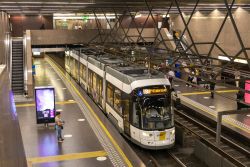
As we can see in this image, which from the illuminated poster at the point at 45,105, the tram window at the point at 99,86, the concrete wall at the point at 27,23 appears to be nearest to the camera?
the illuminated poster at the point at 45,105

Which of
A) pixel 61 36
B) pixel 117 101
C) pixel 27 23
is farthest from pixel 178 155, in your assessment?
pixel 27 23

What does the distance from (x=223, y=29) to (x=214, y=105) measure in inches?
320

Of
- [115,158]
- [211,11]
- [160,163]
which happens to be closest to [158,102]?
[160,163]

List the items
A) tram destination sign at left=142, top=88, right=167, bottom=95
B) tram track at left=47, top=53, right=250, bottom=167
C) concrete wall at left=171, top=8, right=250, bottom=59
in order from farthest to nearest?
concrete wall at left=171, top=8, right=250, bottom=59 → tram destination sign at left=142, top=88, right=167, bottom=95 → tram track at left=47, top=53, right=250, bottom=167

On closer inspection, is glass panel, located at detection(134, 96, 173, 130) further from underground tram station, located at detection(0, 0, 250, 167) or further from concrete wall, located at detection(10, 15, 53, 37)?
concrete wall, located at detection(10, 15, 53, 37)

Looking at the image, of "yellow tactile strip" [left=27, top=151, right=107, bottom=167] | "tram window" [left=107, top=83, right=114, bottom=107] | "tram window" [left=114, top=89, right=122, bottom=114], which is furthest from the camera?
"tram window" [left=107, top=83, right=114, bottom=107]

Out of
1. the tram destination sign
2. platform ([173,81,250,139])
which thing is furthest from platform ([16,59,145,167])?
platform ([173,81,250,139])

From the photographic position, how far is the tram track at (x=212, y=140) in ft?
39.9

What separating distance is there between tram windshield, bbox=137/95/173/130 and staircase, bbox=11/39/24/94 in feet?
38.3

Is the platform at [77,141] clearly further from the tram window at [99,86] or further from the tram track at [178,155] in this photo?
the tram track at [178,155]

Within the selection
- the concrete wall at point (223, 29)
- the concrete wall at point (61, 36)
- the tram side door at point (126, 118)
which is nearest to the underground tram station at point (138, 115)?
the tram side door at point (126, 118)

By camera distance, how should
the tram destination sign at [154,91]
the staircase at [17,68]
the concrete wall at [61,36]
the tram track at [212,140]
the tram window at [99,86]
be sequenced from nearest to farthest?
the tram destination sign at [154,91], the tram track at [212,140], the tram window at [99,86], the staircase at [17,68], the concrete wall at [61,36]

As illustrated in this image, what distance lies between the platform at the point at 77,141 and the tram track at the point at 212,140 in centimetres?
345

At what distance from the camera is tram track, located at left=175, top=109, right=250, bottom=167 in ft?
39.9
